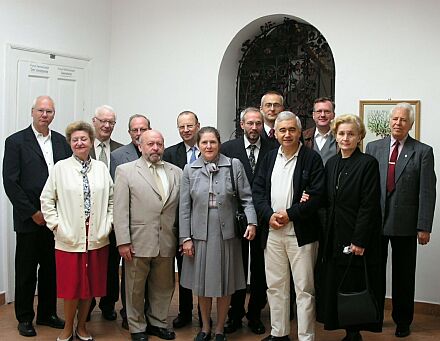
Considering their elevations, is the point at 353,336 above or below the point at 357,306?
below

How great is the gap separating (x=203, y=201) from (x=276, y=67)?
244 cm

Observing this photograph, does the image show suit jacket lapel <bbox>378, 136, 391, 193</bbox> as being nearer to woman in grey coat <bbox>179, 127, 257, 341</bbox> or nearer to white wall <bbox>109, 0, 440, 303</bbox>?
white wall <bbox>109, 0, 440, 303</bbox>

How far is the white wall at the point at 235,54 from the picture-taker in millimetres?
5250

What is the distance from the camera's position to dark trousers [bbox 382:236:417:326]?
4.66m

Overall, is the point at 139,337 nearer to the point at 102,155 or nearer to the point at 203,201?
the point at 203,201

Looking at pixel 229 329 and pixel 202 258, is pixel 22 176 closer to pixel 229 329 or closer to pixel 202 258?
pixel 202 258

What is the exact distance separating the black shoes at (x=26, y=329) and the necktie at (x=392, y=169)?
2850mm

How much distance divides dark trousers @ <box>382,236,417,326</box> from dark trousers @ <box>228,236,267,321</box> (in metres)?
0.93

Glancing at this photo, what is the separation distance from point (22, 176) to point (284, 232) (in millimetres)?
1982

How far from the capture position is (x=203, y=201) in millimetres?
4242

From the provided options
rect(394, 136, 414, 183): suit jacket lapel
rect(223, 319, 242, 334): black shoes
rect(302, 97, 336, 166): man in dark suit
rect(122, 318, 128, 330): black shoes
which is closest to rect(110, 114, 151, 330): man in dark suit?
rect(122, 318, 128, 330): black shoes

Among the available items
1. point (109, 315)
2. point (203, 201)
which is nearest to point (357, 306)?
point (203, 201)

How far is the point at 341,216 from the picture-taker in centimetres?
409

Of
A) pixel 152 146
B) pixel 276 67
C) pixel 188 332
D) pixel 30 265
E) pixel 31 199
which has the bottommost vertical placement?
pixel 188 332
